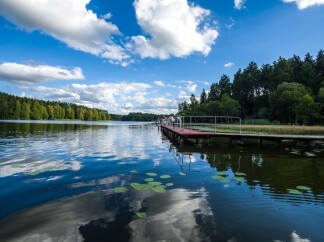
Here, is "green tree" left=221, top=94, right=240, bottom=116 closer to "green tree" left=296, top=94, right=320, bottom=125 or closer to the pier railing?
the pier railing

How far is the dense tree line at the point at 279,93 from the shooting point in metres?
53.2

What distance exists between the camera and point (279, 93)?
59.2m

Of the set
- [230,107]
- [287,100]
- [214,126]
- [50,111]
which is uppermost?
[287,100]

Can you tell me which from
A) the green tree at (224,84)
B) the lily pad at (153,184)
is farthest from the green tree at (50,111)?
the lily pad at (153,184)

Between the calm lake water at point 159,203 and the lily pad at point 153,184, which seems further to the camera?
the lily pad at point 153,184

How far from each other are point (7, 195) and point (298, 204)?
7883 millimetres

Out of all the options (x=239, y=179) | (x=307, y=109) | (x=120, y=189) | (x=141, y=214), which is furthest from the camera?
(x=307, y=109)

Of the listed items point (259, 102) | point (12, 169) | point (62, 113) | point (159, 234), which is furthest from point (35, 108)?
point (159, 234)

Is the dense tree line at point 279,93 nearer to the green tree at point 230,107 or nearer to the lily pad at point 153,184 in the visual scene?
the green tree at point 230,107

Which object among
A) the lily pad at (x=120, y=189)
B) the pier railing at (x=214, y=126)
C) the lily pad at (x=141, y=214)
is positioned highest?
the pier railing at (x=214, y=126)

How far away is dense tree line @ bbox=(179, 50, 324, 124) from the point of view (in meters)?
53.2

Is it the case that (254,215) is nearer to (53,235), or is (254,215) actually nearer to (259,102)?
(53,235)

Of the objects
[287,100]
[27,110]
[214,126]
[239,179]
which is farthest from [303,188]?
[27,110]

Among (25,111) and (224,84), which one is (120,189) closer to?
(224,84)
